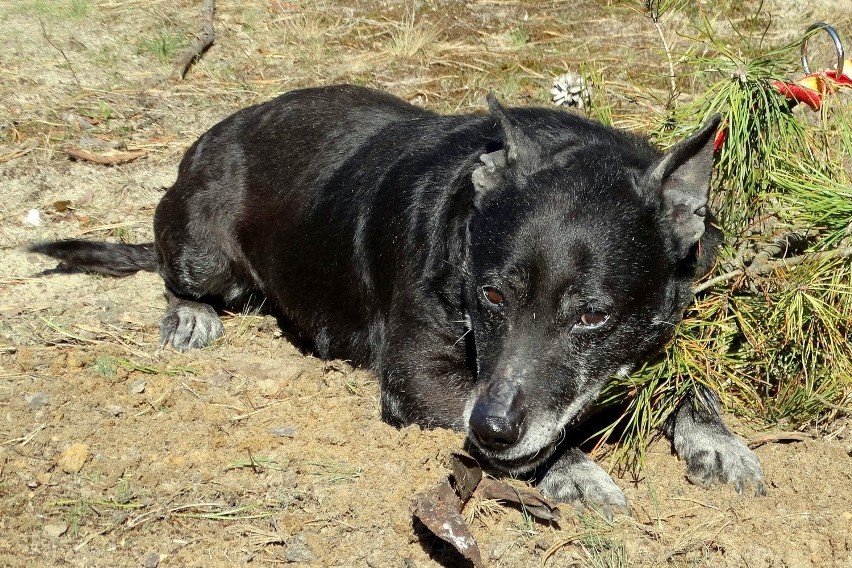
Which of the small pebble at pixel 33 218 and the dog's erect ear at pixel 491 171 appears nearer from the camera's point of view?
→ the dog's erect ear at pixel 491 171

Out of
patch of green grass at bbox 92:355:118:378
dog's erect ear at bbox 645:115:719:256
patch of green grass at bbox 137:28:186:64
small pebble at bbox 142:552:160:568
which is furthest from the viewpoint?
patch of green grass at bbox 137:28:186:64

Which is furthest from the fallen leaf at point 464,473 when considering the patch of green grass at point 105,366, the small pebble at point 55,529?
the patch of green grass at point 105,366

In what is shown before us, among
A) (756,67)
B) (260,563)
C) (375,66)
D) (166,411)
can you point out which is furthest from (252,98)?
(260,563)

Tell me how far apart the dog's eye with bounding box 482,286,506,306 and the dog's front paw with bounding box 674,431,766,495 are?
1.19 metres

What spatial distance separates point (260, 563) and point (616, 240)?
1885mm

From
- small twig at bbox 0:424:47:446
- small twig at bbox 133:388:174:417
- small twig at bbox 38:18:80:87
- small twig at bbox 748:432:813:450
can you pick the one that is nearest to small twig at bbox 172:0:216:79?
small twig at bbox 38:18:80:87

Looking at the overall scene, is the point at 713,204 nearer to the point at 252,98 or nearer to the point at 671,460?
the point at 671,460

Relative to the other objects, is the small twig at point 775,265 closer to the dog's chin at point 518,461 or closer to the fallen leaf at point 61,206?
the dog's chin at point 518,461

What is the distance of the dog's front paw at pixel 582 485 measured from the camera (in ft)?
13.4

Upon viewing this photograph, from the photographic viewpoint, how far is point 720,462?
4.30 m

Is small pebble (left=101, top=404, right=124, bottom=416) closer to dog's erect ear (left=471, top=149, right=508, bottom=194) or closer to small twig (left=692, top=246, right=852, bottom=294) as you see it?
dog's erect ear (left=471, top=149, right=508, bottom=194)

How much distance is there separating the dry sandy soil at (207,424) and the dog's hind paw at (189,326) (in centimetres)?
10

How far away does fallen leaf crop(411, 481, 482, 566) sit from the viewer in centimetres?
353

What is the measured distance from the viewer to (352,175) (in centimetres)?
535
